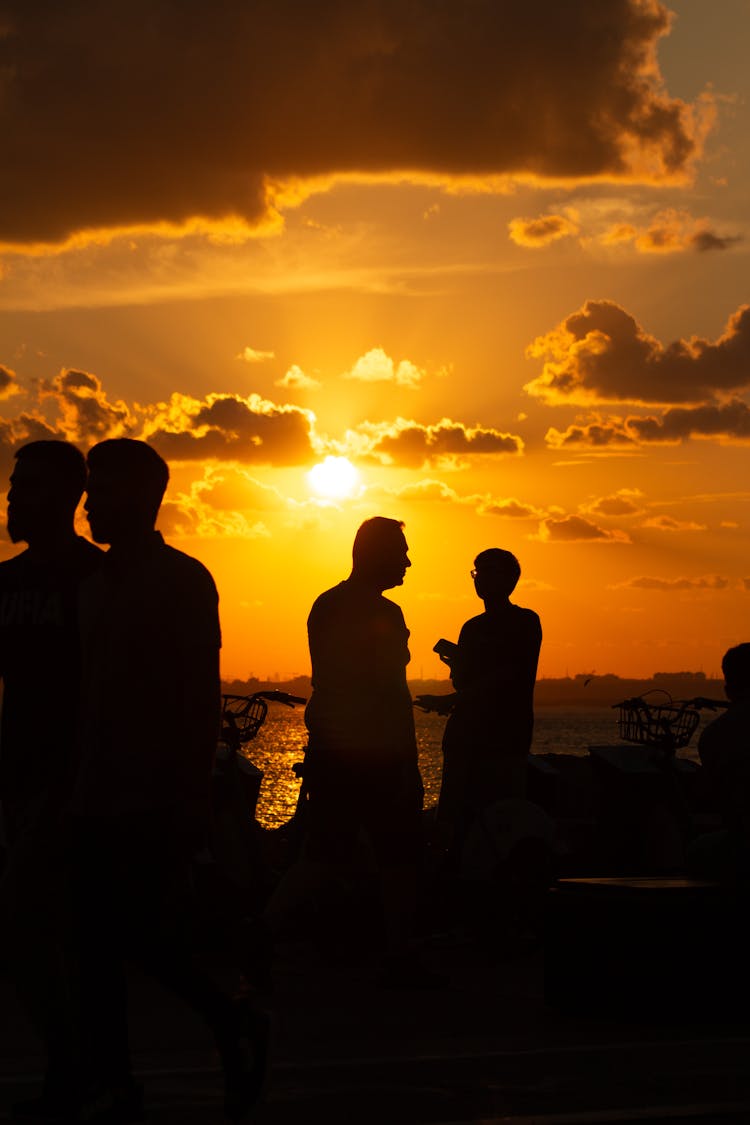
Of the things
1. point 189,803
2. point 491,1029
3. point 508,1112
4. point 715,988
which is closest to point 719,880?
point 715,988

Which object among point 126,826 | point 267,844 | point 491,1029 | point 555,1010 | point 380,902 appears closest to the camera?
point 126,826

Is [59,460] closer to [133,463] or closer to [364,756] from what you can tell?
[133,463]

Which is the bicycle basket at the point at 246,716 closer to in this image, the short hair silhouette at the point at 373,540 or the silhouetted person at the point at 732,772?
the short hair silhouette at the point at 373,540

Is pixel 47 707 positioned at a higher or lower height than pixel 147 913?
higher

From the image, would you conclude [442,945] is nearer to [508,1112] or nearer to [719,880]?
[719,880]

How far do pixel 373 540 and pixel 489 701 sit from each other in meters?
1.56

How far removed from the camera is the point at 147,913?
4.90m

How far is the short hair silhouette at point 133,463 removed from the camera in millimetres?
5121

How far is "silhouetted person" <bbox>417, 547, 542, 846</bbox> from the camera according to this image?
930cm

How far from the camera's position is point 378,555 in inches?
318

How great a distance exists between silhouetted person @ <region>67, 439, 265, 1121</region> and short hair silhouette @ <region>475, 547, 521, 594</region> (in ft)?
14.6

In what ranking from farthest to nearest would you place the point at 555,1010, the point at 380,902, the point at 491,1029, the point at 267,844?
the point at 267,844 → the point at 380,902 → the point at 555,1010 → the point at 491,1029

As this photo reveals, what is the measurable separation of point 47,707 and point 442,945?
467 cm

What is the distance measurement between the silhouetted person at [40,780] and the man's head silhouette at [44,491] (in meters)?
0.04
